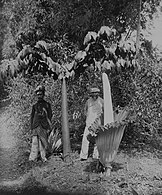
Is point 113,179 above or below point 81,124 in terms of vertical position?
below

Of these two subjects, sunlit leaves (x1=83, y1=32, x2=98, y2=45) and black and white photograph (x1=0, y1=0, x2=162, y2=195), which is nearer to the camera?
black and white photograph (x1=0, y1=0, x2=162, y2=195)

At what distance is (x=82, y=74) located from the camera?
705cm

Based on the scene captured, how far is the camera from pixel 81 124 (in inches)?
296

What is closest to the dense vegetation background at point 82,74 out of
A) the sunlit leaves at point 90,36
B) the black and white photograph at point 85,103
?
the black and white photograph at point 85,103

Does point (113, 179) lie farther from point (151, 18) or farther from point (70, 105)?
point (151, 18)

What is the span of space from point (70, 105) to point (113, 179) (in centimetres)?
325

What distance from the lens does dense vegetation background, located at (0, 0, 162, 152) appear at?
661 centimetres

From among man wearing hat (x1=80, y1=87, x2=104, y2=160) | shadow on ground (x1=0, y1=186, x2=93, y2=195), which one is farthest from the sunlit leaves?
shadow on ground (x1=0, y1=186, x2=93, y2=195)

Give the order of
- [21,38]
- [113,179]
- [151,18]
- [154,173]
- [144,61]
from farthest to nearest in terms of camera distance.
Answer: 1. [151,18]
2. [144,61]
3. [21,38]
4. [154,173]
5. [113,179]

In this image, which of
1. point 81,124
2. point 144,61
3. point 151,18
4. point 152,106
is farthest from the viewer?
point 151,18

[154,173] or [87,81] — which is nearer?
[154,173]

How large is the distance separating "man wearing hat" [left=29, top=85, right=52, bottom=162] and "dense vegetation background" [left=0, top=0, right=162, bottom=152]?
2.83 ft

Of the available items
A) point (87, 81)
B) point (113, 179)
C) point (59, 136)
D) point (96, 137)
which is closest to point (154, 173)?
point (113, 179)

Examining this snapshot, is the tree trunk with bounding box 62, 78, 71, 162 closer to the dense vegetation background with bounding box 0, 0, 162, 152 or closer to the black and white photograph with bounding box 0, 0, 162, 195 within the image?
the black and white photograph with bounding box 0, 0, 162, 195
